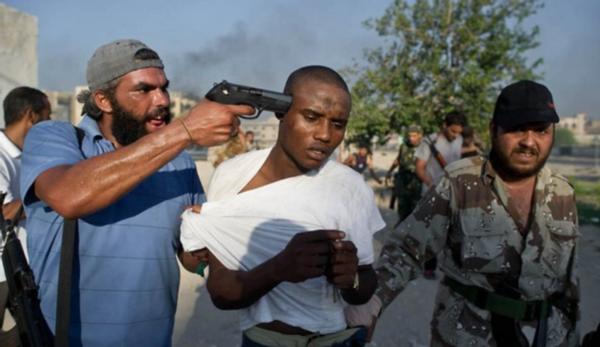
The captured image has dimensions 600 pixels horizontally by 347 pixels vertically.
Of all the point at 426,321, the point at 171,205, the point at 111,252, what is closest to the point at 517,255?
the point at 171,205

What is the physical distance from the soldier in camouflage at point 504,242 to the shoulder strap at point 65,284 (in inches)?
50.3

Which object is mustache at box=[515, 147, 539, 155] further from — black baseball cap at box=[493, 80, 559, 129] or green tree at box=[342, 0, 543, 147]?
green tree at box=[342, 0, 543, 147]

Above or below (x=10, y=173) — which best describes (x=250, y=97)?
above

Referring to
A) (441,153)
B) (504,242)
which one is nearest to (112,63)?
(504,242)

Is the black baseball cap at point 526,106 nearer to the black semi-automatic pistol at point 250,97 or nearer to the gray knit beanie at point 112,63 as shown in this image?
the black semi-automatic pistol at point 250,97

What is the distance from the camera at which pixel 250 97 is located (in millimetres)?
1751

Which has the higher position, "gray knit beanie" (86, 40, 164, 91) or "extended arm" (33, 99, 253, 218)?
"gray knit beanie" (86, 40, 164, 91)

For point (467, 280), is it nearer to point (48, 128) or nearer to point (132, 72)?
point (132, 72)

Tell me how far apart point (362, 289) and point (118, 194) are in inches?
36.3

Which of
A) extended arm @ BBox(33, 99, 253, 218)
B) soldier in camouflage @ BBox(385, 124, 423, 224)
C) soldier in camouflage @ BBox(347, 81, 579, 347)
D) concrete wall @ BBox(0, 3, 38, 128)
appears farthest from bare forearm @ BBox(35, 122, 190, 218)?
concrete wall @ BBox(0, 3, 38, 128)

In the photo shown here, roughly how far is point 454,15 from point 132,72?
10.6m

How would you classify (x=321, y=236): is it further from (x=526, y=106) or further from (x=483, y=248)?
(x=526, y=106)

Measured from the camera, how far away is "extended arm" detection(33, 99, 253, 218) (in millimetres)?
1577

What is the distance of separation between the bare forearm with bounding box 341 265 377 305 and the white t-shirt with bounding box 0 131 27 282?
104 inches
